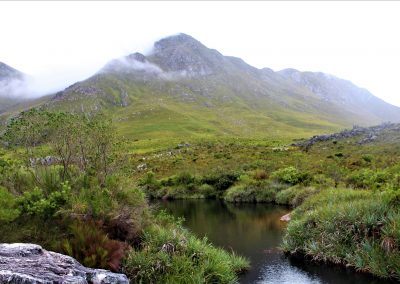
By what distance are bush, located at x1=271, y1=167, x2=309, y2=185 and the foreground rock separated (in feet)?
150

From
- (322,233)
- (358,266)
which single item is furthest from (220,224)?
(358,266)

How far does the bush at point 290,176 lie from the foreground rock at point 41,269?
45599 mm

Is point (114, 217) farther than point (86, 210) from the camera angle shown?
Yes

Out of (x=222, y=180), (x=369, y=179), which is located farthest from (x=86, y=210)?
(x=222, y=180)

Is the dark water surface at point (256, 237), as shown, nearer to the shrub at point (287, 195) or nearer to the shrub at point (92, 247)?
the shrub at point (287, 195)

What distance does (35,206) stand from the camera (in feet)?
71.8

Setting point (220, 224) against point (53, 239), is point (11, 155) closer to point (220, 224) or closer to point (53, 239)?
point (53, 239)

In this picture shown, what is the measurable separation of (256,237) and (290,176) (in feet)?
80.3

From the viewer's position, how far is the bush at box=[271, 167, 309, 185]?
61.6m

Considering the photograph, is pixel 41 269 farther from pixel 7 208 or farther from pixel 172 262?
pixel 172 262

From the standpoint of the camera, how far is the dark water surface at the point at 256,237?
28.0m

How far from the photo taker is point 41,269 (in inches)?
659

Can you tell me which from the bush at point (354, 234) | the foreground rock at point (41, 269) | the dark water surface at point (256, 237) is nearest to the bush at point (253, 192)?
the dark water surface at point (256, 237)

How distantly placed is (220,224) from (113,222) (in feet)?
80.9
